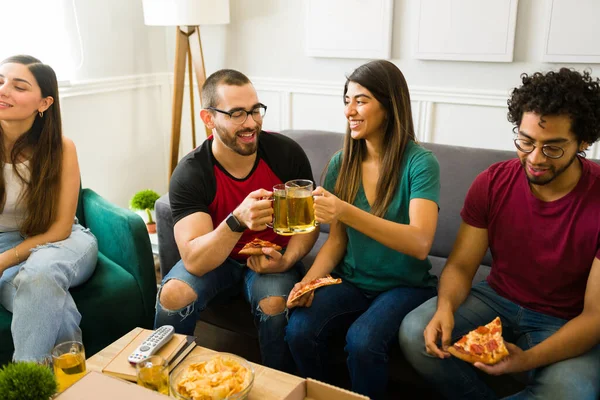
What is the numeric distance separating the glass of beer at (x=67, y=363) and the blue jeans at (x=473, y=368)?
912 millimetres

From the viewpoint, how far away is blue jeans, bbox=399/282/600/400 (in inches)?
56.3

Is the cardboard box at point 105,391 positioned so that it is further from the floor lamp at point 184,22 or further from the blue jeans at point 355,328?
the floor lamp at point 184,22

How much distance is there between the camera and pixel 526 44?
2600mm

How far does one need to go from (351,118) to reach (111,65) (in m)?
2.06

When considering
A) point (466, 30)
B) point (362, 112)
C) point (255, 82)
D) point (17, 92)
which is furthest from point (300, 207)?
point (255, 82)

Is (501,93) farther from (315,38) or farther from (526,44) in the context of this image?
(315,38)

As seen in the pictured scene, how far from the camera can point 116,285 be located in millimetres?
2092

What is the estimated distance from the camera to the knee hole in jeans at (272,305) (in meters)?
1.82

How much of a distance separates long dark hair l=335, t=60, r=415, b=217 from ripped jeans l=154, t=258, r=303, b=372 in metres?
0.38

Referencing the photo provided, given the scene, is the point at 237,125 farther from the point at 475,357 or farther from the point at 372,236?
→ the point at 475,357

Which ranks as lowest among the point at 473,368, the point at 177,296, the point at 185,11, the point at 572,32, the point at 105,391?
the point at 473,368

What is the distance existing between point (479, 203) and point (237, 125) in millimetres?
845

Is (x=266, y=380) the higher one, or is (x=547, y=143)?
(x=547, y=143)

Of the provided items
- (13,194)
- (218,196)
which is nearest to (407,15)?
(218,196)
